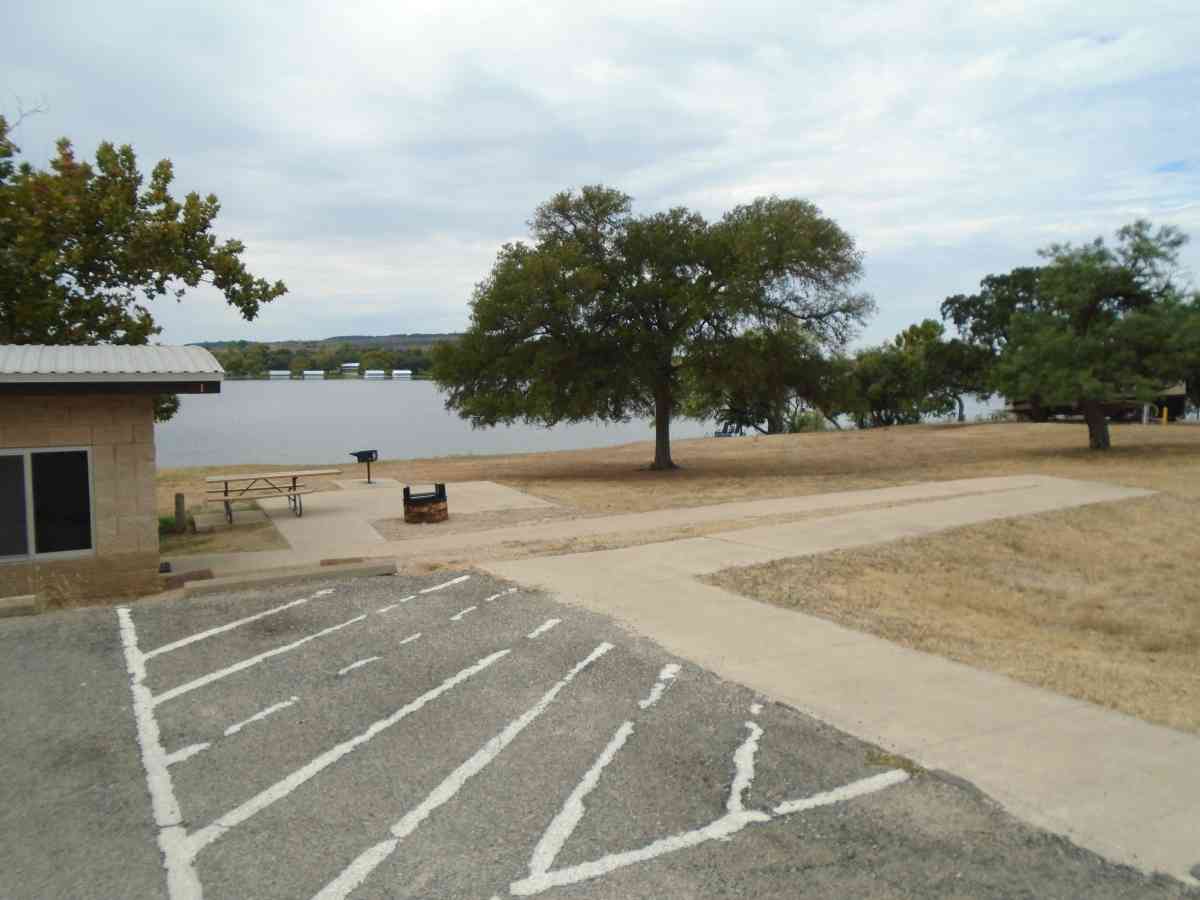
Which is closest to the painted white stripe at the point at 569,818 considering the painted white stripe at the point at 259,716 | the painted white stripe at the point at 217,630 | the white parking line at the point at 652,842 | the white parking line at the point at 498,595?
the white parking line at the point at 652,842

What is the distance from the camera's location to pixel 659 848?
14.7 ft

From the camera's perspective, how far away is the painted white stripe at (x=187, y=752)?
220 inches

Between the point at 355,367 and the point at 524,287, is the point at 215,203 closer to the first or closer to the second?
the point at 524,287

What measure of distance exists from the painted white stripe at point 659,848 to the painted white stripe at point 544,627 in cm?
315

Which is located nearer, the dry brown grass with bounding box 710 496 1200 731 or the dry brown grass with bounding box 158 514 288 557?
the dry brown grass with bounding box 710 496 1200 731

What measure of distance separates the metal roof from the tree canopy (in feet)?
8.43

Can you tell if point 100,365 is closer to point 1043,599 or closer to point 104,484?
point 104,484

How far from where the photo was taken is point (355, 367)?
8150cm

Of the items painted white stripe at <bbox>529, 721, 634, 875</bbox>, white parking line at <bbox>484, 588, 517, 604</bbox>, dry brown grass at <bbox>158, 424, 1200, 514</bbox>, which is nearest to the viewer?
painted white stripe at <bbox>529, 721, 634, 875</bbox>

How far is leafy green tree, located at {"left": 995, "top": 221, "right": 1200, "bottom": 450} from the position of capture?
79.4 ft

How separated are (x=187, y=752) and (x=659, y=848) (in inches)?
117

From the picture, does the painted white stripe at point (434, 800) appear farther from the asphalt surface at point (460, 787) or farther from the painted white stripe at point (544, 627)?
the painted white stripe at point (544, 627)

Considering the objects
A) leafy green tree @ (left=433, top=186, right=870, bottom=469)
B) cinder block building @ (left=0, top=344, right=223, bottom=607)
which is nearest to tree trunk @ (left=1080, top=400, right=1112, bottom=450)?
leafy green tree @ (left=433, top=186, right=870, bottom=469)

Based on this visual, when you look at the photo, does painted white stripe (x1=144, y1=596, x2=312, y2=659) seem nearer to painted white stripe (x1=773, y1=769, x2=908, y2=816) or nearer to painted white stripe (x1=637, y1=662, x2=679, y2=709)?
painted white stripe (x1=637, y1=662, x2=679, y2=709)
